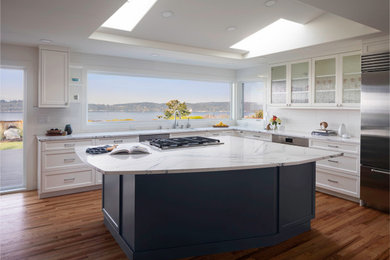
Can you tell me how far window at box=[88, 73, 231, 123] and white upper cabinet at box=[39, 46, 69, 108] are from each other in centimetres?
71

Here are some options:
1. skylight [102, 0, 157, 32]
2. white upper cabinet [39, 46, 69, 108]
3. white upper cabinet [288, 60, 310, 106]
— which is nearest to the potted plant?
white upper cabinet [288, 60, 310, 106]

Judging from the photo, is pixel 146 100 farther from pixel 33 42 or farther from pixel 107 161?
pixel 107 161

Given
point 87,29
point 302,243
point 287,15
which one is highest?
point 287,15

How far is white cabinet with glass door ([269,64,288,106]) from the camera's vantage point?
5.16 meters

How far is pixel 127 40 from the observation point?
4.01 meters

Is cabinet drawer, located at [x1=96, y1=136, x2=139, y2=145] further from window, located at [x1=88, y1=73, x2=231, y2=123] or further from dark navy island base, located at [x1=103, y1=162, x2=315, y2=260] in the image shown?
dark navy island base, located at [x1=103, y1=162, x2=315, y2=260]

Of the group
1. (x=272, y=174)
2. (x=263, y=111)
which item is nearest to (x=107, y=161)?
(x=272, y=174)

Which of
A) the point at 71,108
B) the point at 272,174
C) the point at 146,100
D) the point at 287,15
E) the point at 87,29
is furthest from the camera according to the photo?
the point at 146,100

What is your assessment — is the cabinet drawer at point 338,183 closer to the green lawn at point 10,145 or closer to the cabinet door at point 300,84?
the cabinet door at point 300,84

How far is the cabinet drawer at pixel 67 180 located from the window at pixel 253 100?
12.7 ft

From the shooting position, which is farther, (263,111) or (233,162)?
(263,111)

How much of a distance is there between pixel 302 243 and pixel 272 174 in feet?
2.67

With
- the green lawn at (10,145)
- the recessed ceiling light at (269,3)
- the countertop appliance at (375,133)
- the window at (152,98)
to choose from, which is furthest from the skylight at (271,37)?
the green lawn at (10,145)

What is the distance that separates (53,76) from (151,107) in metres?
2.00
